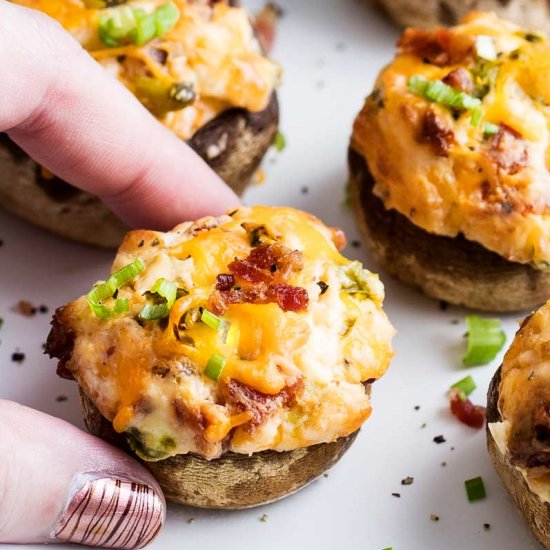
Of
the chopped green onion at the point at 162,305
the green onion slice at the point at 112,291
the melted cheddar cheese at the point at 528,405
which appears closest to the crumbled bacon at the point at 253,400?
the chopped green onion at the point at 162,305

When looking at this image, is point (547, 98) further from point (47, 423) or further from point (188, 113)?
point (47, 423)

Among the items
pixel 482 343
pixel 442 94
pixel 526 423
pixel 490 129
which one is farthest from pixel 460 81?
pixel 526 423

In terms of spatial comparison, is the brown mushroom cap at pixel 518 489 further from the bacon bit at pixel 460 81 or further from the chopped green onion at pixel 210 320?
the bacon bit at pixel 460 81

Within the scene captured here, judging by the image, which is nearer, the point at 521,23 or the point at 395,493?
the point at 395,493

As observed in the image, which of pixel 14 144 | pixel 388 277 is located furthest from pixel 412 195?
pixel 14 144

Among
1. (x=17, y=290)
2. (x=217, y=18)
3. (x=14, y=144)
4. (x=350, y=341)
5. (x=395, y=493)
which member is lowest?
(x=395, y=493)

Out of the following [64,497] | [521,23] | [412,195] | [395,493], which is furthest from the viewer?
[521,23]

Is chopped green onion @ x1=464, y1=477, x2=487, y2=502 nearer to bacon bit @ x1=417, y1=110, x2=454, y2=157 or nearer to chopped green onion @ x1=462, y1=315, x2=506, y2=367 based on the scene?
chopped green onion @ x1=462, y1=315, x2=506, y2=367
